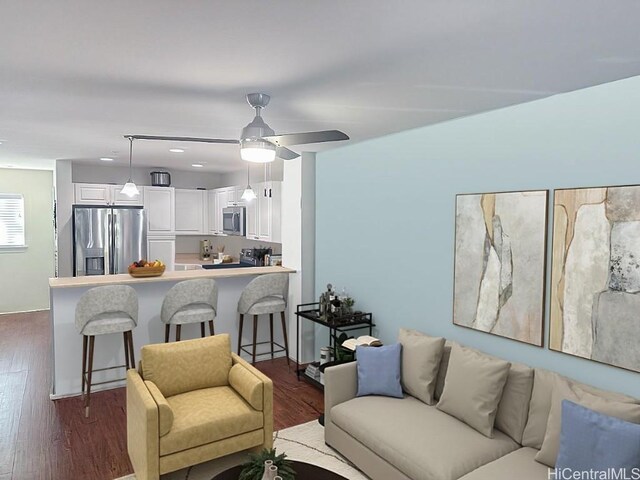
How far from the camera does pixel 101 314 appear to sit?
3984mm

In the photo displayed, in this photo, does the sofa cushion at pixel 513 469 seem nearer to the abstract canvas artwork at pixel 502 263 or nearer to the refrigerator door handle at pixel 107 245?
the abstract canvas artwork at pixel 502 263

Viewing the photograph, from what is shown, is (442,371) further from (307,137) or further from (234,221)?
(234,221)

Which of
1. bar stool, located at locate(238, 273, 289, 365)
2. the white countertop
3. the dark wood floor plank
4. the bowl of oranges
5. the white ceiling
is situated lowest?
the dark wood floor plank

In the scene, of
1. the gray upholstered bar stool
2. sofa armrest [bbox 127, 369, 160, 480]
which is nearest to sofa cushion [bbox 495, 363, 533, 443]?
sofa armrest [bbox 127, 369, 160, 480]

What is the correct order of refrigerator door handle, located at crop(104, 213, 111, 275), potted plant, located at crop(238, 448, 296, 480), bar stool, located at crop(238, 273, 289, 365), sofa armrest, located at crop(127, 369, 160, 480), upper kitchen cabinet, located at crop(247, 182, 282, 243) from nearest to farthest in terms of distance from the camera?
potted plant, located at crop(238, 448, 296, 480) → sofa armrest, located at crop(127, 369, 160, 480) → bar stool, located at crop(238, 273, 289, 365) → upper kitchen cabinet, located at crop(247, 182, 282, 243) → refrigerator door handle, located at crop(104, 213, 111, 275)

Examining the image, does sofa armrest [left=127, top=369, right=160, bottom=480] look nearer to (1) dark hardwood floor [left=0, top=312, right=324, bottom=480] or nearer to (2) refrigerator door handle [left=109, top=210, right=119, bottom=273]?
(1) dark hardwood floor [left=0, top=312, right=324, bottom=480]

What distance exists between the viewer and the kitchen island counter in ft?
13.7

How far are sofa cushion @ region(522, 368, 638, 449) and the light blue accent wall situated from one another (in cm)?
18

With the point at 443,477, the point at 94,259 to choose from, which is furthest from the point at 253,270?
the point at 443,477

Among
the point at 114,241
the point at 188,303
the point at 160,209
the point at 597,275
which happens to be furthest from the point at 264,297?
the point at 160,209

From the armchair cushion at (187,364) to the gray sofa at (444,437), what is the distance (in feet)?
3.11

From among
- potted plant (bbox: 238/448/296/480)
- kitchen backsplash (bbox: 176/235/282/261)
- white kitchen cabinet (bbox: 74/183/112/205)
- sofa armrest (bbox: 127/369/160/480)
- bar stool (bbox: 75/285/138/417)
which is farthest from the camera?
kitchen backsplash (bbox: 176/235/282/261)

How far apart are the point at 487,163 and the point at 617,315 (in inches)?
50.4

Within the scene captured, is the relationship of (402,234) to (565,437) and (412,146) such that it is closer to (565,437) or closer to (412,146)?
(412,146)
